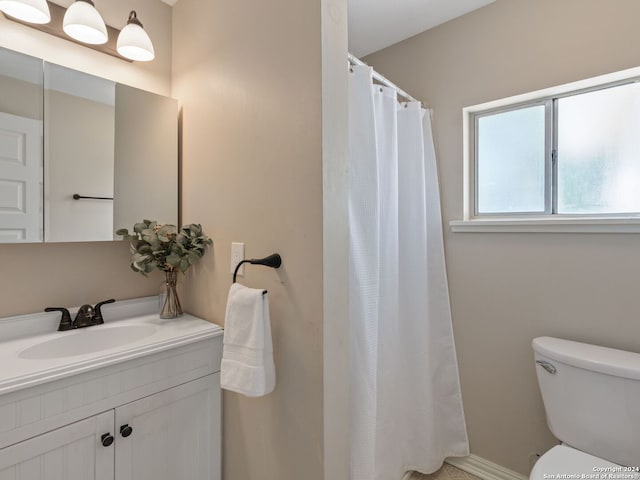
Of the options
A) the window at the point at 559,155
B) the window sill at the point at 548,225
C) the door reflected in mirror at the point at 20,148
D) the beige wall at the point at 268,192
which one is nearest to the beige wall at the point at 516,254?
the window sill at the point at 548,225

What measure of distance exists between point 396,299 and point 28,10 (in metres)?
1.84

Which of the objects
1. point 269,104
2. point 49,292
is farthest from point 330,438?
point 49,292

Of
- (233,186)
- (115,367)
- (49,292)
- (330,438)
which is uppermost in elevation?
(233,186)

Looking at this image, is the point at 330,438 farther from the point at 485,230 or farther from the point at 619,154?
the point at 619,154

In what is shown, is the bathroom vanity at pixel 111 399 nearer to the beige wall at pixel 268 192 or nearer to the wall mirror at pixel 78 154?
the beige wall at pixel 268 192

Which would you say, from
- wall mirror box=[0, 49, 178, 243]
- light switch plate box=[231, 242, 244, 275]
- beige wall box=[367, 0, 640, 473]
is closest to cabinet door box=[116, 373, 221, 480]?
light switch plate box=[231, 242, 244, 275]

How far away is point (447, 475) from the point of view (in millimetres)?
1710

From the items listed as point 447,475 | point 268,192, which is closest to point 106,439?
point 268,192

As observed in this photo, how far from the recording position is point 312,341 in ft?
3.32

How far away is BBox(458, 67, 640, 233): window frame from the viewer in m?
1.37

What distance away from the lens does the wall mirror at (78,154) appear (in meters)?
1.18

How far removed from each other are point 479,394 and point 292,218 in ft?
4.90

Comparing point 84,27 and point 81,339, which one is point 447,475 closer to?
point 81,339

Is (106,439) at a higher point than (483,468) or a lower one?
higher
